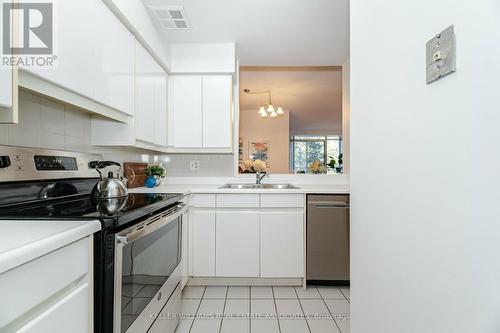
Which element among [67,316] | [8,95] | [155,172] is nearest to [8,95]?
[8,95]

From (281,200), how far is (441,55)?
1.77 meters

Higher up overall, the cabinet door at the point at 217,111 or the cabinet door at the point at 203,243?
the cabinet door at the point at 217,111

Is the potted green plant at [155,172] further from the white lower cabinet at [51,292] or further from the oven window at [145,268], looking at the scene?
the white lower cabinet at [51,292]

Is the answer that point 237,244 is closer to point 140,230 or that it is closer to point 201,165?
point 201,165

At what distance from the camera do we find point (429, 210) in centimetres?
64

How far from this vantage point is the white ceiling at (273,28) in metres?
1.94

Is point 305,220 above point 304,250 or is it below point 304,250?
above

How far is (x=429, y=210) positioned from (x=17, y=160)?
1.53 m

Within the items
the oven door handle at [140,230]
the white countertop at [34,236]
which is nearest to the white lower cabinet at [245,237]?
the oven door handle at [140,230]

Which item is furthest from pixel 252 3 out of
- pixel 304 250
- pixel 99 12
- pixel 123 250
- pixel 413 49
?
pixel 304 250

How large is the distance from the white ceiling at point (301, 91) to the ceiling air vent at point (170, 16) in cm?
185

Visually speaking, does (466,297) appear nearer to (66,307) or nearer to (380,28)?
(380,28)

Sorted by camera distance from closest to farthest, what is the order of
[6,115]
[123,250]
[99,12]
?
[6,115] < [123,250] < [99,12]

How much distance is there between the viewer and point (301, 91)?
5059 millimetres
